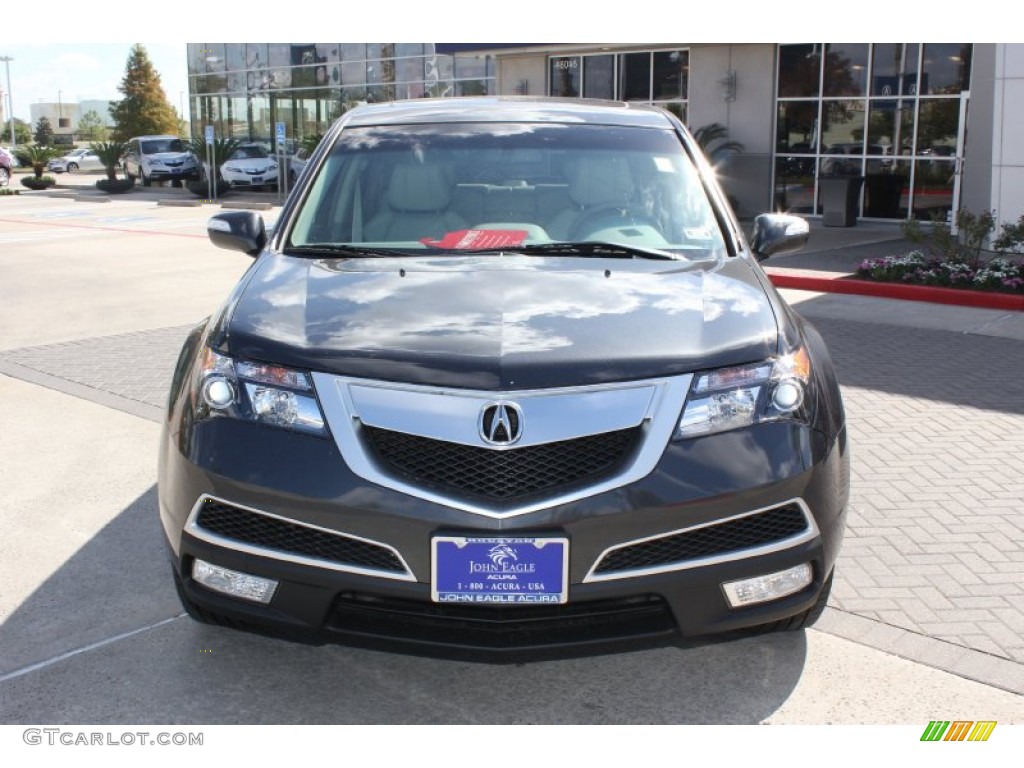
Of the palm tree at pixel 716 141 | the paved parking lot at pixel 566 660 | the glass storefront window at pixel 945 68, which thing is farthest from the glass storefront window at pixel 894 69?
the paved parking lot at pixel 566 660

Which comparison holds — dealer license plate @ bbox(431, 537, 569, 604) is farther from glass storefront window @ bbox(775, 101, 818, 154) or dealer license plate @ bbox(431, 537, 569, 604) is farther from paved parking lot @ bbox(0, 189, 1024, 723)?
glass storefront window @ bbox(775, 101, 818, 154)

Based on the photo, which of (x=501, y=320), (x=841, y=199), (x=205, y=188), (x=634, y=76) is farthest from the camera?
(x=205, y=188)

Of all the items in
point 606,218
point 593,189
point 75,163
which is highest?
point 593,189

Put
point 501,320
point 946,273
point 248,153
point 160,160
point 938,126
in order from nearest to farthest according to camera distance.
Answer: point 501,320
point 946,273
point 938,126
point 248,153
point 160,160

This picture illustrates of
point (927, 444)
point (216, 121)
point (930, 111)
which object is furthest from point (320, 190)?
point (216, 121)

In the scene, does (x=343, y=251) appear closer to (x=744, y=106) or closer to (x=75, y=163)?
(x=744, y=106)

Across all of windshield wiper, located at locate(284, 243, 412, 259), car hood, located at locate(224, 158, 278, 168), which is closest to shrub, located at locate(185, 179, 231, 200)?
car hood, located at locate(224, 158, 278, 168)

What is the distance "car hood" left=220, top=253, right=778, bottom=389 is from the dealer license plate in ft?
1.37

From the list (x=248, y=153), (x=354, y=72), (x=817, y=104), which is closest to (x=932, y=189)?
(x=817, y=104)

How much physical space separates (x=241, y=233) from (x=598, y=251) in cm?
151

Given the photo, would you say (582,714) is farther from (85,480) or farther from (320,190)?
(85,480)

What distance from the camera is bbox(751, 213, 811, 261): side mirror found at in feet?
14.6

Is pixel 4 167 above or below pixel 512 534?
above

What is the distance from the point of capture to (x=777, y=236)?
4469mm
